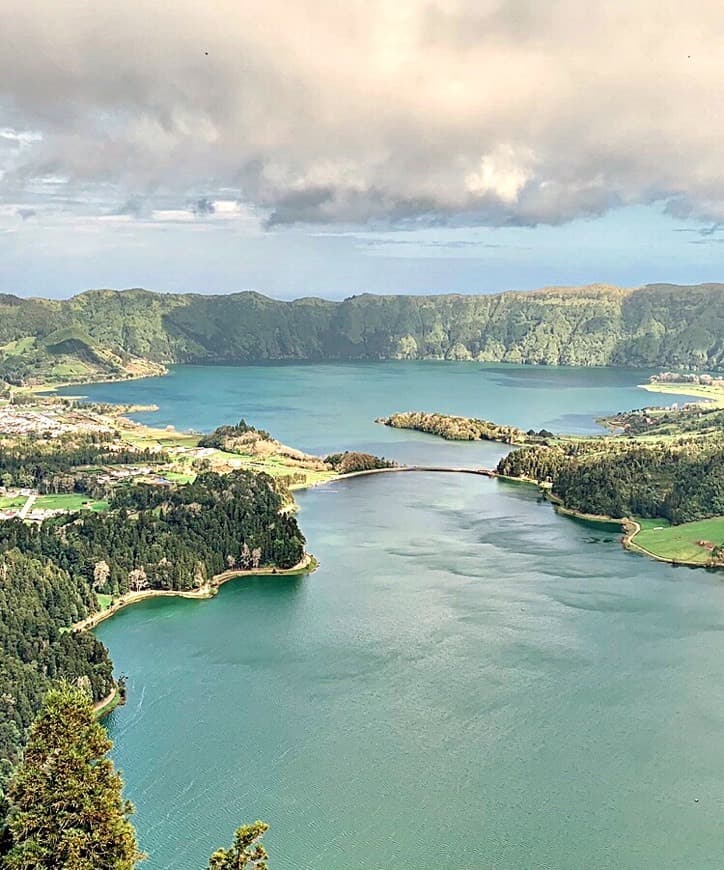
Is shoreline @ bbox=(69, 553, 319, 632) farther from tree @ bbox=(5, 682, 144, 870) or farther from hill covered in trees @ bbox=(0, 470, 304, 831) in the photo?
tree @ bbox=(5, 682, 144, 870)

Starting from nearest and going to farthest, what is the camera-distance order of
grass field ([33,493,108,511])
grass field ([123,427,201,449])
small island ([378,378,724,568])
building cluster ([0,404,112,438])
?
small island ([378,378,724,568]), grass field ([33,493,108,511]), grass field ([123,427,201,449]), building cluster ([0,404,112,438])

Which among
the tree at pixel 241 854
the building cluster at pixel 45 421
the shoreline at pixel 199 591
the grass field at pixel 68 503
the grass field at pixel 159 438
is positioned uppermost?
the tree at pixel 241 854

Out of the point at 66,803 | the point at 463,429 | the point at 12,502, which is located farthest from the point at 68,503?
the point at 66,803

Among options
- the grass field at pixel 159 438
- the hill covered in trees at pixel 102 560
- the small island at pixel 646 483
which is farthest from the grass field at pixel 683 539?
the grass field at pixel 159 438

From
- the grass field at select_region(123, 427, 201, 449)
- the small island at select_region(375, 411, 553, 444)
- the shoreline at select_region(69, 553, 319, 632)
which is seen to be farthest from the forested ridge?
the grass field at select_region(123, 427, 201, 449)

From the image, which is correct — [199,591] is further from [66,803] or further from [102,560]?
[66,803]

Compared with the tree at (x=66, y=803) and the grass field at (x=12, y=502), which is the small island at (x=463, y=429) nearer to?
the grass field at (x=12, y=502)
